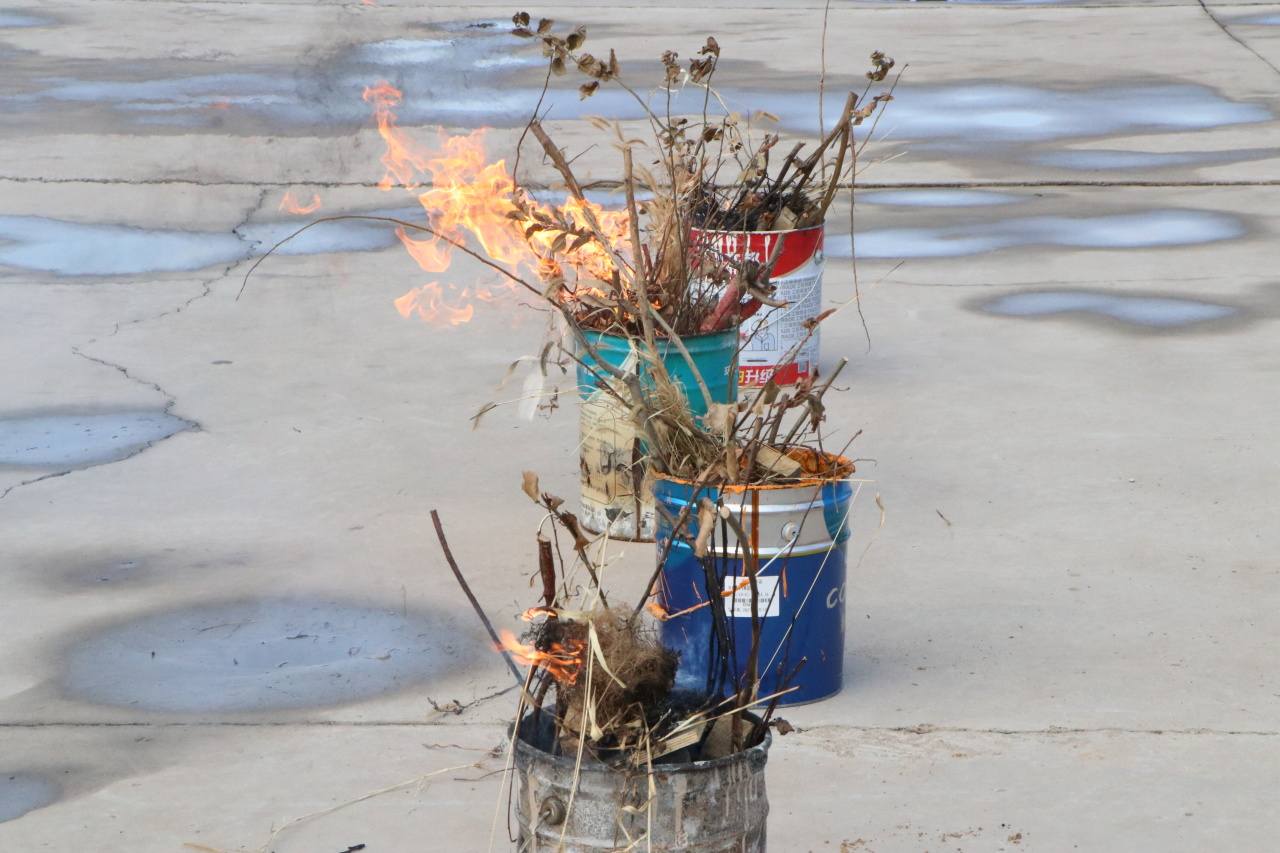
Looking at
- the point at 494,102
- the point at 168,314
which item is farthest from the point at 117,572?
the point at 494,102

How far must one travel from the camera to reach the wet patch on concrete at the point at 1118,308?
23.5 ft

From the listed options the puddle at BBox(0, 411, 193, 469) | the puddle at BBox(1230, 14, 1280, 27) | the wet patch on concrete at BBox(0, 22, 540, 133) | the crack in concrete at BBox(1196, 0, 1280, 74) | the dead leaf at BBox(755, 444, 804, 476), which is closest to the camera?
the dead leaf at BBox(755, 444, 804, 476)

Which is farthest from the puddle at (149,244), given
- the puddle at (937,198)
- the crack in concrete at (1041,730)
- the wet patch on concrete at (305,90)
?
the crack in concrete at (1041,730)

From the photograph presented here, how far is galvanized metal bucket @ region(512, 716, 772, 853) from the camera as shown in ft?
7.48

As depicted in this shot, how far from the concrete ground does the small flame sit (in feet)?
0.32

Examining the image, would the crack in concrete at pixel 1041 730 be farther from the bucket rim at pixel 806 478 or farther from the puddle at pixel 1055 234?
the puddle at pixel 1055 234

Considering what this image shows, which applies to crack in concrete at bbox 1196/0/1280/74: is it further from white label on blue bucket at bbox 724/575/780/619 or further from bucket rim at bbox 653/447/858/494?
white label on blue bucket at bbox 724/575/780/619

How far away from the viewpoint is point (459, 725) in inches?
143

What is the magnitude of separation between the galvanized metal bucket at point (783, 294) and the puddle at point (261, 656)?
1.88 meters

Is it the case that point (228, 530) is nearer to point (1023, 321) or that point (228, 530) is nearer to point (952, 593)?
point (952, 593)

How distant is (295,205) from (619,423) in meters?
5.79

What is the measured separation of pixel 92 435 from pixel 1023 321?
414cm

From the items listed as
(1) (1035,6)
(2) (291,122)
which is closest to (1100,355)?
(2) (291,122)

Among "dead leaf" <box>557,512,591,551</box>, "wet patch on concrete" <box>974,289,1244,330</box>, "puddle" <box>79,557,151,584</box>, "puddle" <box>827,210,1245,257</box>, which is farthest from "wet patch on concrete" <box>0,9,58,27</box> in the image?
"dead leaf" <box>557,512,591,551</box>
